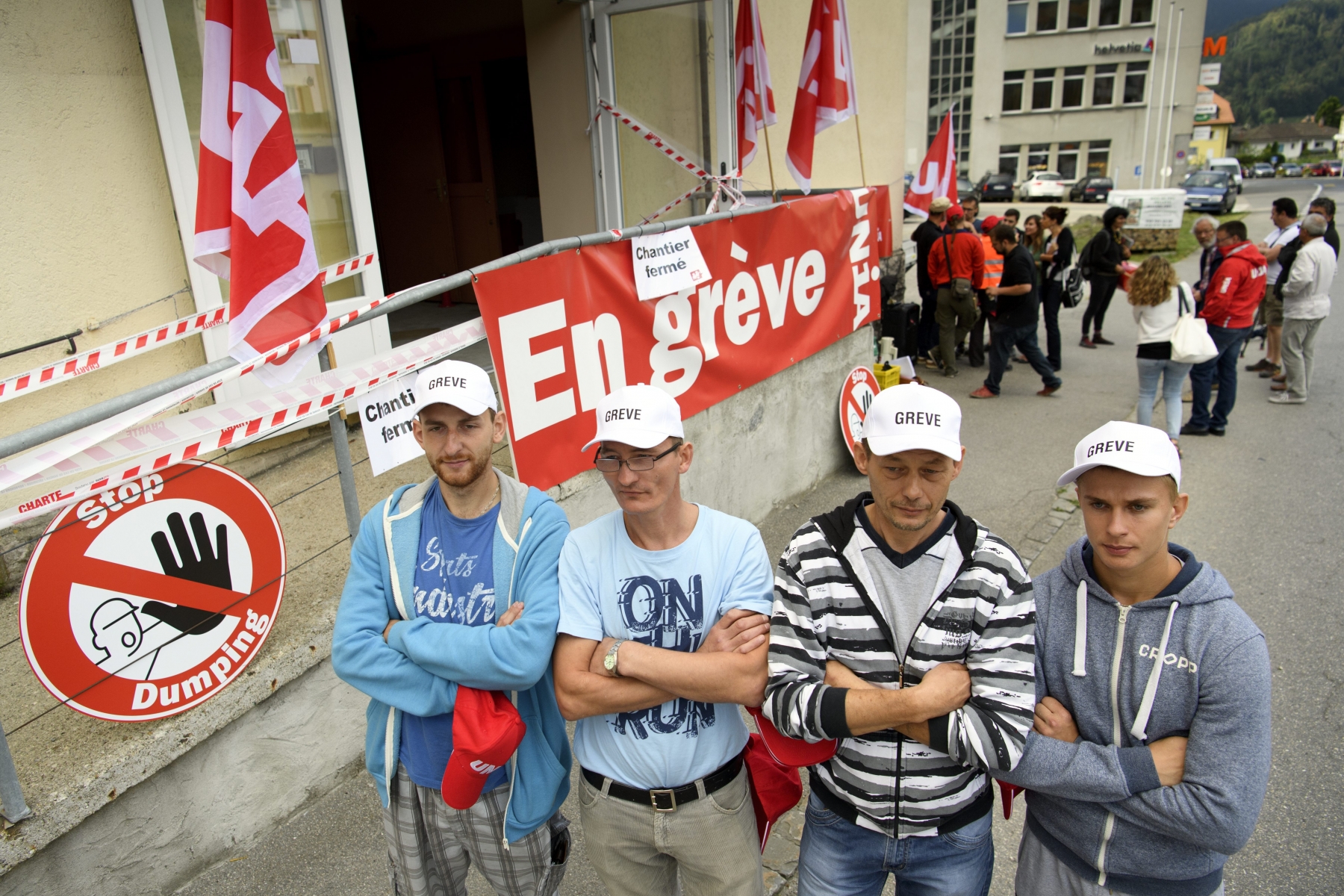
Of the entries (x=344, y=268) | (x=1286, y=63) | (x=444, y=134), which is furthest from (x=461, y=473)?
(x=1286, y=63)

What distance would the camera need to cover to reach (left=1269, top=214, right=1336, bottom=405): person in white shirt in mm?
8352

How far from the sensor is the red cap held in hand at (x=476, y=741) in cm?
211

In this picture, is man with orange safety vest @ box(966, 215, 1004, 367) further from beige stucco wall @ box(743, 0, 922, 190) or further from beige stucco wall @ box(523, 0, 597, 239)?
beige stucco wall @ box(523, 0, 597, 239)

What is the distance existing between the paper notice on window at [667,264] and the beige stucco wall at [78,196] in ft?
8.13

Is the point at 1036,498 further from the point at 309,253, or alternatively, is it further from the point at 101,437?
the point at 101,437

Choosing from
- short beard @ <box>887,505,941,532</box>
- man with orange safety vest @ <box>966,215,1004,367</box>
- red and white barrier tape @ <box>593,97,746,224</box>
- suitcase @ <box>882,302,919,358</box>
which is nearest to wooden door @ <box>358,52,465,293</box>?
red and white barrier tape @ <box>593,97,746,224</box>

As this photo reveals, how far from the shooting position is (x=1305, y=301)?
27.8 feet

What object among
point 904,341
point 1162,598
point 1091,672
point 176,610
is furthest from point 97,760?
point 904,341

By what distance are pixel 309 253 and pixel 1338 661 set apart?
5345 mm

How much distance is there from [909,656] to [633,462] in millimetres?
822

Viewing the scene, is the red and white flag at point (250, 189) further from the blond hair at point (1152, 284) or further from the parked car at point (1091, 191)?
the parked car at point (1091, 191)

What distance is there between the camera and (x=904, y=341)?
1098cm

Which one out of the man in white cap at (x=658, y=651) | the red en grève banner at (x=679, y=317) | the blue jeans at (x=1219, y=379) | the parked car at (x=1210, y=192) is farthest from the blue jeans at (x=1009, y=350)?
the parked car at (x=1210, y=192)

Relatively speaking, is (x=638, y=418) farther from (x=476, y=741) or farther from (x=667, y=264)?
(x=667, y=264)
